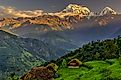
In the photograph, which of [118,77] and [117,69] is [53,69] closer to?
[117,69]

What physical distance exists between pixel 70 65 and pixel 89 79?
43.7m

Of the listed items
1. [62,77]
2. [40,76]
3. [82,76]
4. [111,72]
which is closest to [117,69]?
[111,72]

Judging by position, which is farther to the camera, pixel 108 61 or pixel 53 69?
pixel 108 61

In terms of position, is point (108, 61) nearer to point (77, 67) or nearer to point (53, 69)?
point (77, 67)

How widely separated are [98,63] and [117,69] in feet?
125

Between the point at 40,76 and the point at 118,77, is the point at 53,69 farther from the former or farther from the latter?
the point at 118,77

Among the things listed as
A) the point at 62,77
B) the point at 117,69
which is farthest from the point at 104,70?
the point at 62,77

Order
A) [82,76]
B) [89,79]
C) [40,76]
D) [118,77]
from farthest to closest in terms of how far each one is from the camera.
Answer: [40,76] < [82,76] < [89,79] < [118,77]

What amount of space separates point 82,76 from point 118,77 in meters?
25.4

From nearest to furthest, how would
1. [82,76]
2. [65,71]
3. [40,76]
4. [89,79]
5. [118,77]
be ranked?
[118,77], [89,79], [82,76], [40,76], [65,71]

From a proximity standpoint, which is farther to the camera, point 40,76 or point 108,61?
point 108,61

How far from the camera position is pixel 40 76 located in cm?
16712

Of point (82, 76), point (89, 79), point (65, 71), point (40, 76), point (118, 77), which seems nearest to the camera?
point (118, 77)

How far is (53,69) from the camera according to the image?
579 ft
